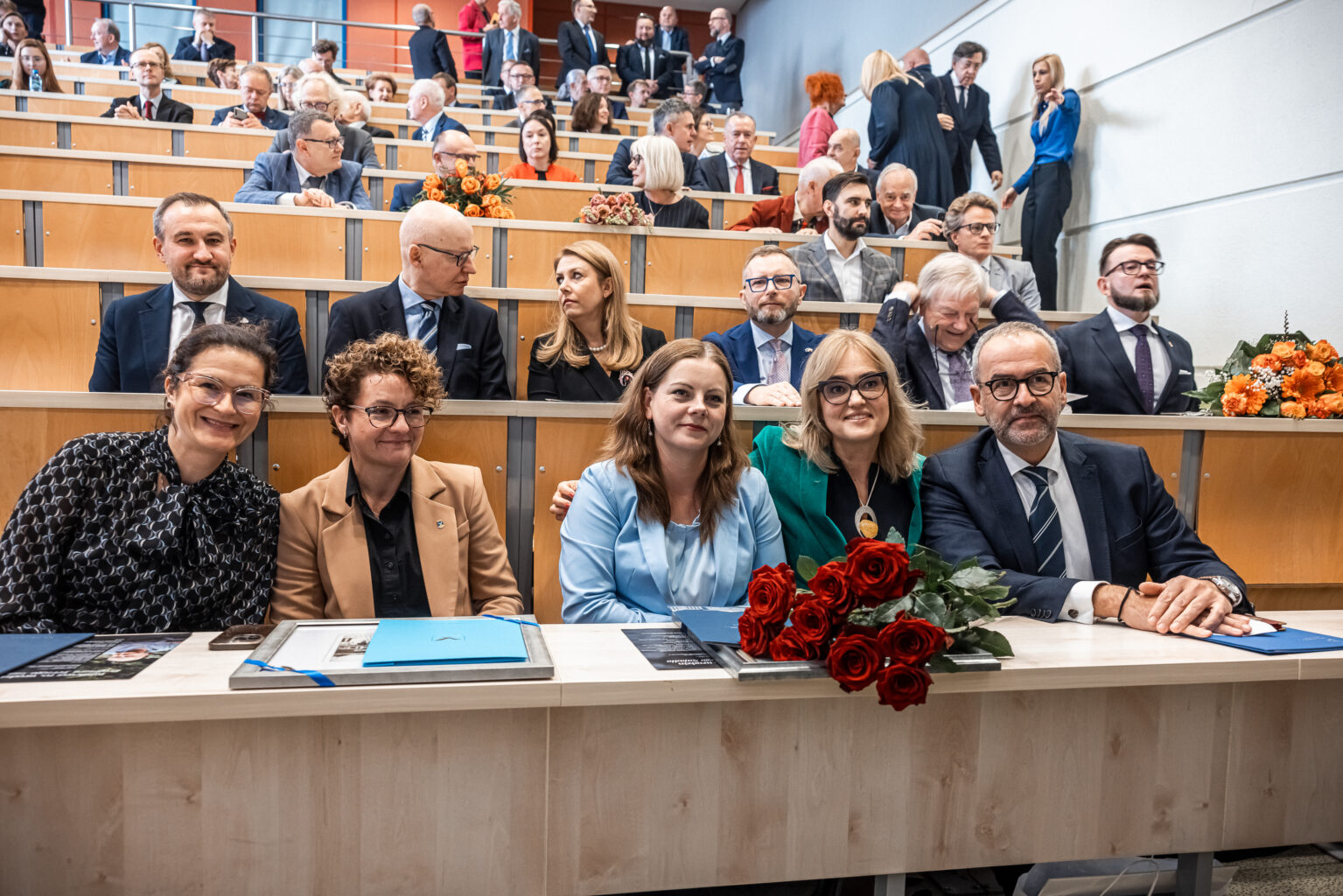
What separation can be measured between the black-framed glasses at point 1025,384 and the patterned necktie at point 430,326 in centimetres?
165

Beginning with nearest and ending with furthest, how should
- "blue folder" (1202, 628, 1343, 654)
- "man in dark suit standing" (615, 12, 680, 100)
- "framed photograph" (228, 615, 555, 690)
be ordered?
"framed photograph" (228, 615, 555, 690), "blue folder" (1202, 628, 1343, 654), "man in dark suit standing" (615, 12, 680, 100)

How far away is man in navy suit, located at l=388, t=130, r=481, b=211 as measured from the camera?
4.12 m

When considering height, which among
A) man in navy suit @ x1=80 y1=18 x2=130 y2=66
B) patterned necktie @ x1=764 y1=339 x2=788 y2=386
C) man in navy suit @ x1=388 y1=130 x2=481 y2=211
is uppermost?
man in navy suit @ x1=80 y1=18 x2=130 y2=66

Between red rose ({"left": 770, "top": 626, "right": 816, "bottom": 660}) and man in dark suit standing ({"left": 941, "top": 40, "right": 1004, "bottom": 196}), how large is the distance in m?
5.08

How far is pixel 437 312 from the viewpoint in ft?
9.07

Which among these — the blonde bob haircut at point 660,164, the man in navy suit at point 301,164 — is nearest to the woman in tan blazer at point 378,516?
the man in navy suit at point 301,164

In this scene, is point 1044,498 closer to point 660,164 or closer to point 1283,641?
point 1283,641

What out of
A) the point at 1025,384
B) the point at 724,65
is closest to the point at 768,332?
the point at 1025,384

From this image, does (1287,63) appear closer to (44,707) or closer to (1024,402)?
(1024,402)

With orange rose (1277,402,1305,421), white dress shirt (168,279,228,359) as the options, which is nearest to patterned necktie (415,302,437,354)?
white dress shirt (168,279,228,359)

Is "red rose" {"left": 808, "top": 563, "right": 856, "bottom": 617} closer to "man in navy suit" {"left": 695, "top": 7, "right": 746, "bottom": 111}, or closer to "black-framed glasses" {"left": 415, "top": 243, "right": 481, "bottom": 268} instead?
"black-framed glasses" {"left": 415, "top": 243, "right": 481, "bottom": 268}

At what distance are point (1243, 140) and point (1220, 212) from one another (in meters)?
0.31

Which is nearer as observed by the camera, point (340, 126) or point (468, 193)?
point (468, 193)

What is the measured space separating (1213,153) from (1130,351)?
5.95ft
